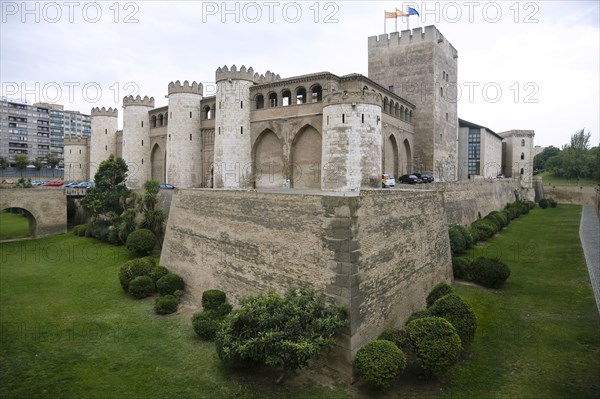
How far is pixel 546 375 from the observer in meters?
11.4

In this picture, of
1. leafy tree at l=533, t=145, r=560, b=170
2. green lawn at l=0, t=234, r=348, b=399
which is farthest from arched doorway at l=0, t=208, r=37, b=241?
leafy tree at l=533, t=145, r=560, b=170

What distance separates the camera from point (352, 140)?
22.7 metres

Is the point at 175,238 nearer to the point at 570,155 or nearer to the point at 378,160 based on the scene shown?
the point at 378,160

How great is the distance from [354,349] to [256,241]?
5.72m

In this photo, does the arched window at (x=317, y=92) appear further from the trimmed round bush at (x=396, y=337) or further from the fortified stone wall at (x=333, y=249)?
the trimmed round bush at (x=396, y=337)

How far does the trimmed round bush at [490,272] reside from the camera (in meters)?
18.8

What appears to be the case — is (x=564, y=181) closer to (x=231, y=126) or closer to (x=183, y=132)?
(x=231, y=126)

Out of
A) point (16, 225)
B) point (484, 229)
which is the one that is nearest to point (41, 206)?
point (16, 225)

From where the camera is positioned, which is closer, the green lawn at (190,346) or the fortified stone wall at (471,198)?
the green lawn at (190,346)

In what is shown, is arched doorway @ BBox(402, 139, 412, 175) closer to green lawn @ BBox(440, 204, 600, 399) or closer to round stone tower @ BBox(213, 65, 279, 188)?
green lawn @ BBox(440, 204, 600, 399)

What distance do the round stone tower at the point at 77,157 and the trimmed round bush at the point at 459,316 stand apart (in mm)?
49066

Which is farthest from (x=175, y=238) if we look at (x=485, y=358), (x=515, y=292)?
(x=515, y=292)

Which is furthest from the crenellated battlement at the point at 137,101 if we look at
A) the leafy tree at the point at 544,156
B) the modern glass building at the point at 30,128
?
the leafy tree at the point at 544,156

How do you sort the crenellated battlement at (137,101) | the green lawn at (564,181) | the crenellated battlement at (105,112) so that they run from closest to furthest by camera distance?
the crenellated battlement at (137,101), the crenellated battlement at (105,112), the green lawn at (564,181)
